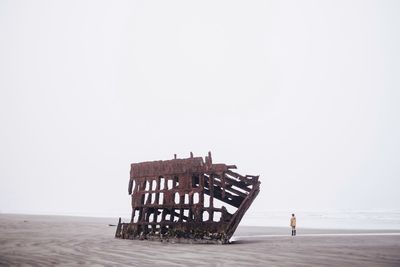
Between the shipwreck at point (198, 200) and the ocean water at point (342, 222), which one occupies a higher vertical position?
the ocean water at point (342, 222)

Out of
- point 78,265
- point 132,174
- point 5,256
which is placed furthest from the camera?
point 132,174

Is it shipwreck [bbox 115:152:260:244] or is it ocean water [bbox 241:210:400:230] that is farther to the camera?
ocean water [bbox 241:210:400:230]

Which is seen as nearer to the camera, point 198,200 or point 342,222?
point 198,200

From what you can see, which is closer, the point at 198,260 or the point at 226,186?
the point at 198,260

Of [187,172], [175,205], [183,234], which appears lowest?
[183,234]

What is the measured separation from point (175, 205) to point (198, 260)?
19.5 feet

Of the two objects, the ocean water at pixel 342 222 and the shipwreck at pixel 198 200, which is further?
the ocean water at pixel 342 222

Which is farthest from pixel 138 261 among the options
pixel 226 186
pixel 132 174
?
pixel 132 174

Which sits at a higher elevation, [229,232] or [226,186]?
[226,186]

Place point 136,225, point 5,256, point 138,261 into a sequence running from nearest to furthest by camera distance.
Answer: point 138,261 < point 5,256 < point 136,225

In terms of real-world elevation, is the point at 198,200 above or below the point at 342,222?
below

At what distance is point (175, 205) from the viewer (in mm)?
14359

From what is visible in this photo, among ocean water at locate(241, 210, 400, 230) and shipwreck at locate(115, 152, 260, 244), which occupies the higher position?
ocean water at locate(241, 210, 400, 230)

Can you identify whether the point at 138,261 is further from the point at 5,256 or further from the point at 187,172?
the point at 187,172
